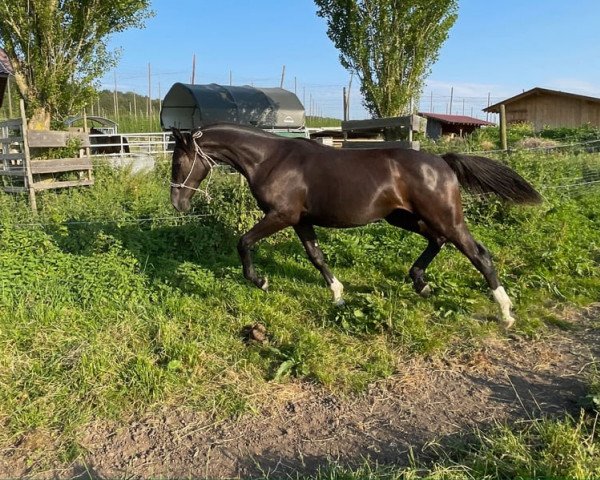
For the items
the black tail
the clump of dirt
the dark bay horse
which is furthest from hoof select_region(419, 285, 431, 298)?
the clump of dirt

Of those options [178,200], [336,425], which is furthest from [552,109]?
[336,425]

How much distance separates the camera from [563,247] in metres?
6.23

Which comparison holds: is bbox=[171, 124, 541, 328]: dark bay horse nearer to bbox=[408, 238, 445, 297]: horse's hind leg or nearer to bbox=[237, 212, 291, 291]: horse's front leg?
bbox=[237, 212, 291, 291]: horse's front leg

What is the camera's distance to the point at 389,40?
64.3 ft

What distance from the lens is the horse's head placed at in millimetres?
4711

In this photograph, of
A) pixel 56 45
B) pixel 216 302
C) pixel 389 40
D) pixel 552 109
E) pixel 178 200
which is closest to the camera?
pixel 178 200

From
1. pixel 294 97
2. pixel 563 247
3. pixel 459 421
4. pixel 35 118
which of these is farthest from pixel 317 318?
pixel 294 97

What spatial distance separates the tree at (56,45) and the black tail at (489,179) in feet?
34.5

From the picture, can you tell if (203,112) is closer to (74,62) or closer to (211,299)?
(74,62)

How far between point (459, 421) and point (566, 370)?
1.15 meters

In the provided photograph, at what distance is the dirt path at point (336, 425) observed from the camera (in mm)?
2938

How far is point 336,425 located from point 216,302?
2.09 metres

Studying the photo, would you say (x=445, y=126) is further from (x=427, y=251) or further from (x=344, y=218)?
(x=344, y=218)

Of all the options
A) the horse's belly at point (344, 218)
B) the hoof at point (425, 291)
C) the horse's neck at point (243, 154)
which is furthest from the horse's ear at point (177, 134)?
the hoof at point (425, 291)
